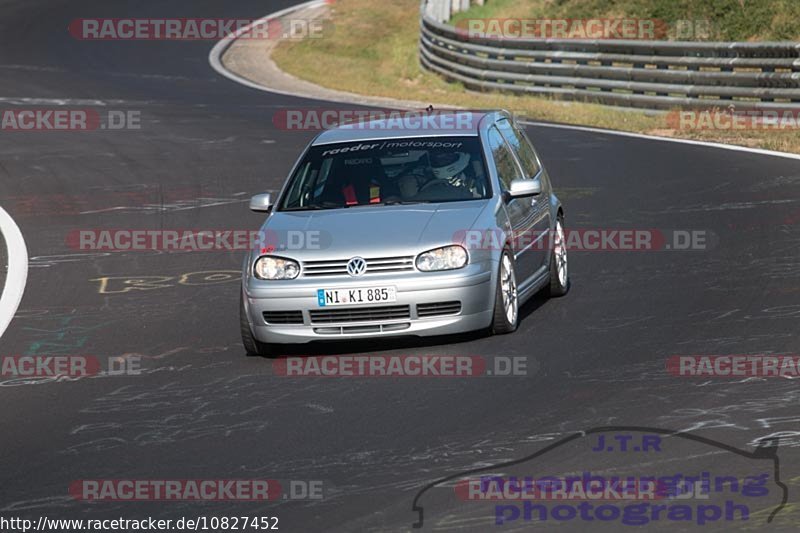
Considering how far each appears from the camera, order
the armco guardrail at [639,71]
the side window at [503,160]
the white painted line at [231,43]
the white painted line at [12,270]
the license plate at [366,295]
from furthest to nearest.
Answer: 1. the white painted line at [231,43]
2. the armco guardrail at [639,71]
3. the white painted line at [12,270]
4. the side window at [503,160]
5. the license plate at [366,295]

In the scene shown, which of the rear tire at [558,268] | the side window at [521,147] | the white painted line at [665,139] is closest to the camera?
the rear tire at [558,268]

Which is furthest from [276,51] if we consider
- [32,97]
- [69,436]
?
[69,436]

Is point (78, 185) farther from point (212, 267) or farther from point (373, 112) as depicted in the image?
point (373, 112)

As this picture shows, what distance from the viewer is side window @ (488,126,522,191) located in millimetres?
A: 11930

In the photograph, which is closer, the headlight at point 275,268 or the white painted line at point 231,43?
the headlight at point 275,268

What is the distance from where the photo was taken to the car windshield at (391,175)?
11.6 meters

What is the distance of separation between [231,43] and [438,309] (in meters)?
35.5

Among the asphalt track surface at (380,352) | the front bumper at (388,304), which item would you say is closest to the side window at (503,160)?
the asphalt track surface at (380,352)

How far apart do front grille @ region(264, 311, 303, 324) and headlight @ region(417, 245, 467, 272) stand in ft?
2.86

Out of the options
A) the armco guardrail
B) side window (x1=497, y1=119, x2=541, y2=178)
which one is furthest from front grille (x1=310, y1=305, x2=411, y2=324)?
the armco guardrail

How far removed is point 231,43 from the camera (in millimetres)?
45062

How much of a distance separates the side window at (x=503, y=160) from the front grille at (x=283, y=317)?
2.05 m

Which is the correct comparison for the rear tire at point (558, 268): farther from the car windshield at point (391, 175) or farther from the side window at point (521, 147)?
the car windshield at point (391, 175)

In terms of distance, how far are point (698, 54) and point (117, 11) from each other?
2918 centimetres
